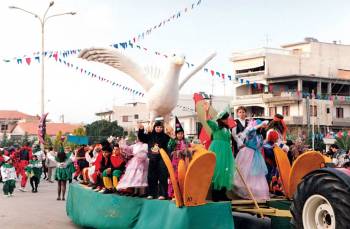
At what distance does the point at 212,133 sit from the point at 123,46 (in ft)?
36.5

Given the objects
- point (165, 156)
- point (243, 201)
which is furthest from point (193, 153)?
point (243, 201)

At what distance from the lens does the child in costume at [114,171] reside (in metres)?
10.2

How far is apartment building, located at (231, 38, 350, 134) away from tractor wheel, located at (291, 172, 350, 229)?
4877 centimetres

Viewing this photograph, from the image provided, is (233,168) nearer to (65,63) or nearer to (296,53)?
(65,63)

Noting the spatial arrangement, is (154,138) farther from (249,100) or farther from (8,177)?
(249,100)

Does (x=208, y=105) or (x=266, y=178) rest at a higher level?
(x=208, y=105)

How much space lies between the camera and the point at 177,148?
30.0 ft

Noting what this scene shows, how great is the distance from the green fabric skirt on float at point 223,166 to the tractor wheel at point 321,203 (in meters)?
1.91

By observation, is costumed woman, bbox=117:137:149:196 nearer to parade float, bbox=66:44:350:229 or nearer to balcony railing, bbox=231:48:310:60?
parade float, bbox=66:44:350:229

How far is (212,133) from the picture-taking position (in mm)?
8852

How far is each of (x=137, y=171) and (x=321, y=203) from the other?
402 centimetres

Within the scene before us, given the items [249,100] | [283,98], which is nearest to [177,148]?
[283,98]

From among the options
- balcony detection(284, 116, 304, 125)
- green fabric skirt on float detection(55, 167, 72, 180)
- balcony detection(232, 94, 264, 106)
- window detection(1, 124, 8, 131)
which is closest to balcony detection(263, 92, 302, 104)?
balcony detection(232, 94, 264, 106)

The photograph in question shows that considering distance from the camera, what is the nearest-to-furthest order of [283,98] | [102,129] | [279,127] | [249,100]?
[279,127] < [283,98] < [249,100] < [102,129]
